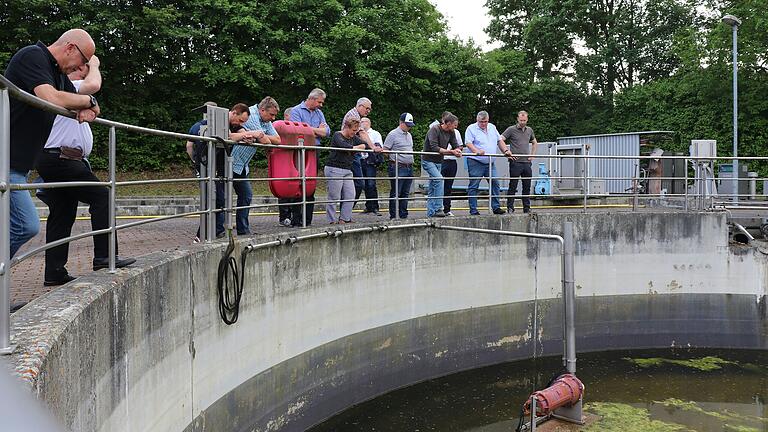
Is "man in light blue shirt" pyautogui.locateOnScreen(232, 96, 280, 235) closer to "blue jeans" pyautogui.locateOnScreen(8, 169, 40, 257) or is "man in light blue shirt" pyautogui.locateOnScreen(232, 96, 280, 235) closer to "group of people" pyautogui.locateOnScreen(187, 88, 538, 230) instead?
"group of people" pyautogui.locateOnScreen(187, 88, 538, 230)

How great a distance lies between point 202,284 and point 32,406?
4932mm

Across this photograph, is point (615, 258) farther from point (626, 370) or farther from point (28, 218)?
point (28, 218)

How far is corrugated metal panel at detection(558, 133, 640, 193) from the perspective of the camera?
19.4m

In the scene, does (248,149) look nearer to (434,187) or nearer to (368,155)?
(368,155)

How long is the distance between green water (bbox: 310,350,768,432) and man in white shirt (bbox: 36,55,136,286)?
13.8 feet

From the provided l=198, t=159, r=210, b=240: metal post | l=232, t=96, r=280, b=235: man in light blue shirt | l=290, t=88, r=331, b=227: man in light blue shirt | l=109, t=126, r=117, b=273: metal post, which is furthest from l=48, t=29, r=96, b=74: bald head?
l=290, t=88, r=331, b=227: man in light blue shirt

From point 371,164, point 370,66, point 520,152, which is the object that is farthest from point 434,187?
point 370,66

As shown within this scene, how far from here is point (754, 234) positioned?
12.1 meters

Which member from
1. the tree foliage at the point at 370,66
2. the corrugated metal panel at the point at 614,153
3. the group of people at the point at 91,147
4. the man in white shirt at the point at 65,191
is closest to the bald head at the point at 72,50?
the group of people at the point at 91,147

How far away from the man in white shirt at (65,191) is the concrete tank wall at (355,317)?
1.44 feet

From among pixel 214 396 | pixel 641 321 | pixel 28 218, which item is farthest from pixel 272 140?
pixel 641 321

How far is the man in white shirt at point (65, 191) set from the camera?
4184 mm

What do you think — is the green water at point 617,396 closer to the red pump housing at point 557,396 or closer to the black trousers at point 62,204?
the red pump housing at point 557,396

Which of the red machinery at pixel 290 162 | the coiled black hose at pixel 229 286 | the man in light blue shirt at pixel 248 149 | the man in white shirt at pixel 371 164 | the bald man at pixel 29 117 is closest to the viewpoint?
the bald man at pixel 29 117
